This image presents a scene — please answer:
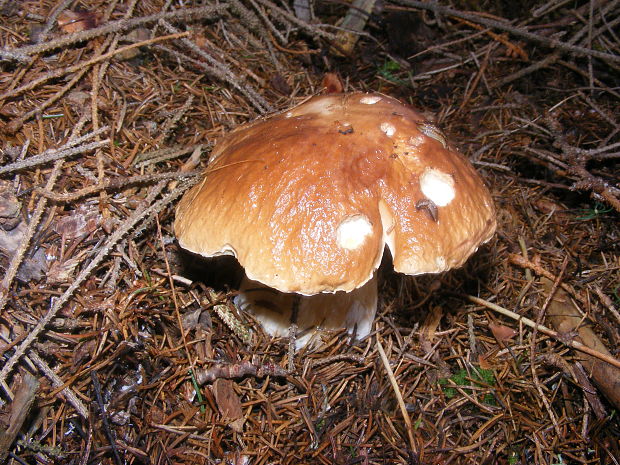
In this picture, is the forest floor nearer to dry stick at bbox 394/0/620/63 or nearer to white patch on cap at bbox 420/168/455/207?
dry stick at bbox 394/0/620/63

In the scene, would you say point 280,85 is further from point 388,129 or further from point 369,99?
point 388,129

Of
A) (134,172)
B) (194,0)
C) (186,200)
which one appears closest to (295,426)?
(186,200)

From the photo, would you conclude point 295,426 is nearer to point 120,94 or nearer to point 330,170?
point 330,170

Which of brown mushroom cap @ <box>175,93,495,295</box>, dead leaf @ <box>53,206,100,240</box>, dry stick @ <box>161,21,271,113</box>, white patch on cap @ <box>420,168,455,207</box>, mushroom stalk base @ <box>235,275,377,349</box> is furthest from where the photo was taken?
dry stick @ <box>161,21,271,113</box>

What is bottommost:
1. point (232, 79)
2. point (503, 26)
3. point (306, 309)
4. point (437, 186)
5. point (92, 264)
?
point (306, 309)

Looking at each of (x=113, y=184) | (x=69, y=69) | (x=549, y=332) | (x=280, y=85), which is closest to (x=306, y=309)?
(x=113, y=184)

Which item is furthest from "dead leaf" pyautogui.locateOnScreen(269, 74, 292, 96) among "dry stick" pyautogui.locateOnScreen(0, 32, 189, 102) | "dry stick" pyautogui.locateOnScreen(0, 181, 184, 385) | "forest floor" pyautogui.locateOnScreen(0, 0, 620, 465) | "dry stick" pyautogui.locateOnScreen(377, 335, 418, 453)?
"dry stick" pyautogui.locateOnScreen(377, 335, 418, 453)
